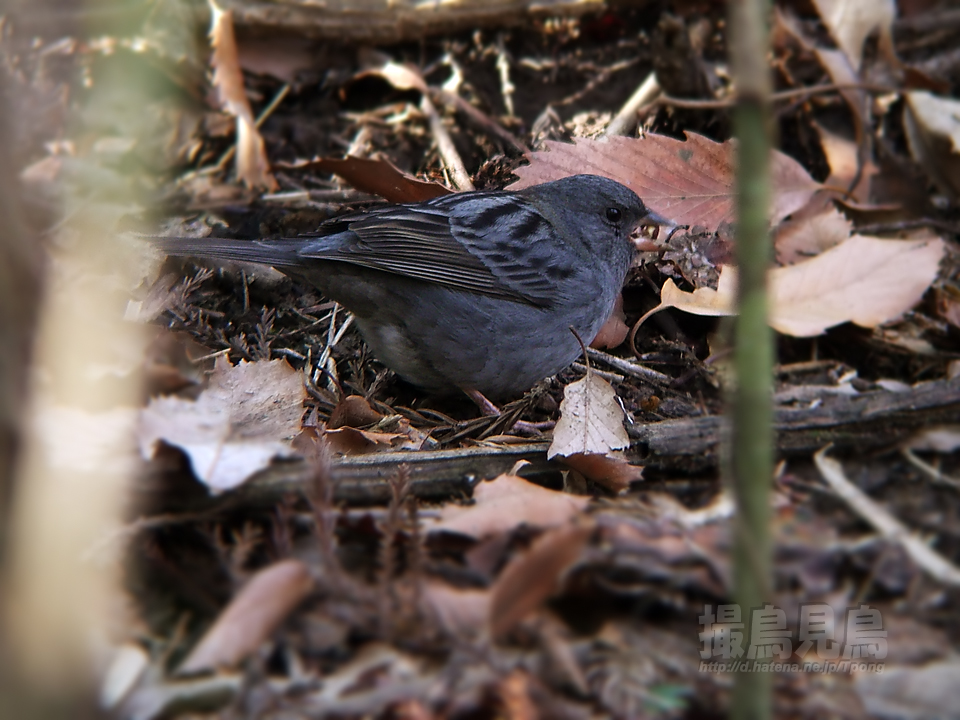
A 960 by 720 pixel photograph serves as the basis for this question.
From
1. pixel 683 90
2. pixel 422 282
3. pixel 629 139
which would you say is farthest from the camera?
pixel 683 90

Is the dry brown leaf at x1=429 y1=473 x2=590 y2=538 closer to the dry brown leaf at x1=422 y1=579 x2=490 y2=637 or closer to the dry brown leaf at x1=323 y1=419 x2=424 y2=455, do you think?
the dry brown leaf at x1=422 y1=579 x2=490 y2=637

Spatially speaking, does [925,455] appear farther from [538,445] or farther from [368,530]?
[368,530]

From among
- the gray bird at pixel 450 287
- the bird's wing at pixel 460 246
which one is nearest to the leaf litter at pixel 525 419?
the gray bird at pixel 450 287

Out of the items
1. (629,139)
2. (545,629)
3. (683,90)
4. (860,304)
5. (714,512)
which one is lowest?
(545,629)

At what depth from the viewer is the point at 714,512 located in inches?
76.5

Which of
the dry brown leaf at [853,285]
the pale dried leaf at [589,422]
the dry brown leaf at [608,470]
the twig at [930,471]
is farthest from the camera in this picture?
the dry brown leaf at [853,285]

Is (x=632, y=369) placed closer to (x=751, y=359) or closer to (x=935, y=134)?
(x=751, y=359)

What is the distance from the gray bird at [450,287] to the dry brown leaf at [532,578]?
199 centimetres

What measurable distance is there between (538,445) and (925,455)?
119cm

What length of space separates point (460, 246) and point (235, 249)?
932mm

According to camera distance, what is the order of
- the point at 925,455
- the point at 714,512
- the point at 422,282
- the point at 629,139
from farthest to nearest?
the point at 629,139 → the point at 422,282 → the point at 925,455 → the point at 714,512

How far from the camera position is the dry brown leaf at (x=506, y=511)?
1876 millimetres

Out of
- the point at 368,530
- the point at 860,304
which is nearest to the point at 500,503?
the point at 368,530

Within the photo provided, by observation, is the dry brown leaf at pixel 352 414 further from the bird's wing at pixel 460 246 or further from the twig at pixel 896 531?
the twig at pixel 896 531
